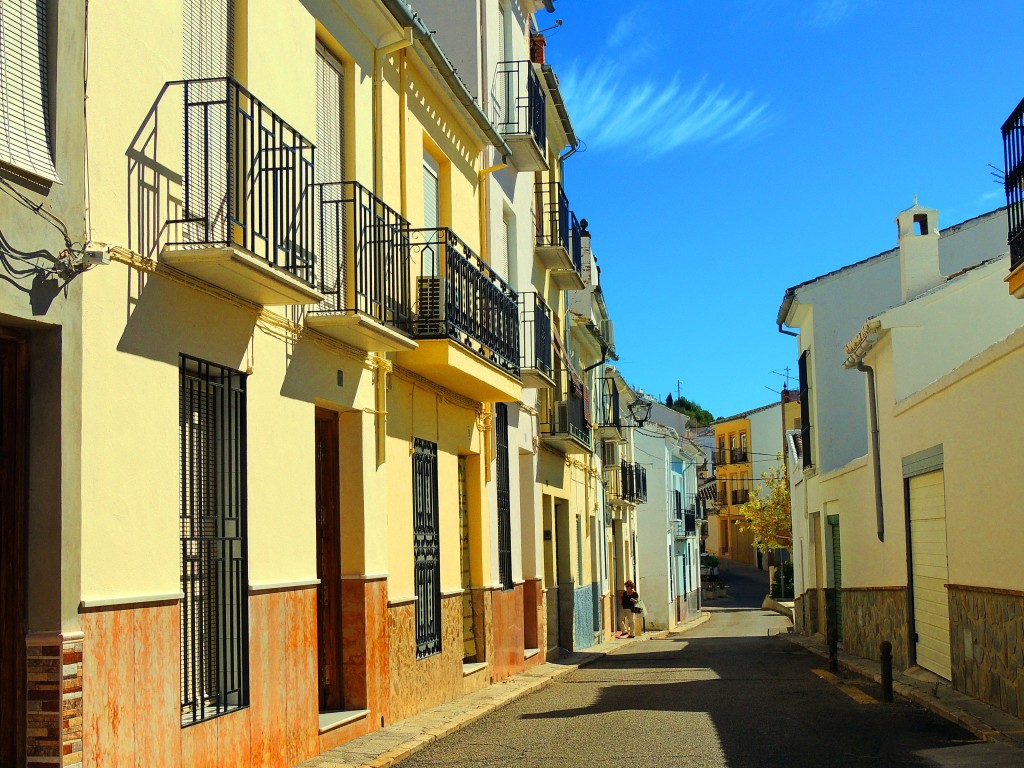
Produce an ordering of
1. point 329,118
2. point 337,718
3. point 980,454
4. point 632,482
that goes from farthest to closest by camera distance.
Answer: point 632,482, point 980,454, point 329,118, point 337,718

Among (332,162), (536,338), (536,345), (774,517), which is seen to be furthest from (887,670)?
(774,517)

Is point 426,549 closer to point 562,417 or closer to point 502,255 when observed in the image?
point 502,255

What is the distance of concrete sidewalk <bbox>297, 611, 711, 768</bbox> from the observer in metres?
9.97

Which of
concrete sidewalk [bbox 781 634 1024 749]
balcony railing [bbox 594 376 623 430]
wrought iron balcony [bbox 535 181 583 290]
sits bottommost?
concrete sidewalk [bbox 781 634 1024 749]

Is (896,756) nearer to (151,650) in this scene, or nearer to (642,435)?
(151,650)

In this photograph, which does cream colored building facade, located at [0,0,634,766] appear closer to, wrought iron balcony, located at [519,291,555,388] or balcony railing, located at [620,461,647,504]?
wrought iron balcony, located at [519,291,555,388]

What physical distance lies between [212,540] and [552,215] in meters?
16.5

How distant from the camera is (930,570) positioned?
16.9 metres

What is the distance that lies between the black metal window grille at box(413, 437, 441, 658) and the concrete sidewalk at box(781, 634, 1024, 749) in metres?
5.43

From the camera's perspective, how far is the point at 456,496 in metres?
15.4


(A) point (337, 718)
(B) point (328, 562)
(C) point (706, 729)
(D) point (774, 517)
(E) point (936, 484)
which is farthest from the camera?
(D) point (774, 517)

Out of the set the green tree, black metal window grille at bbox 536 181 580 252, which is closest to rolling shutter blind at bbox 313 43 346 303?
black metal window grille at bbox 536 181 580 252

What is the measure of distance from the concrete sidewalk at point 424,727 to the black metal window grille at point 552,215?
27.8ft

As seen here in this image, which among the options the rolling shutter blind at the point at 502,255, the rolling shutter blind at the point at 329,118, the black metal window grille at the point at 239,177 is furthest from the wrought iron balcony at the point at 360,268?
the rolling shutter blind at the point at 502,255
